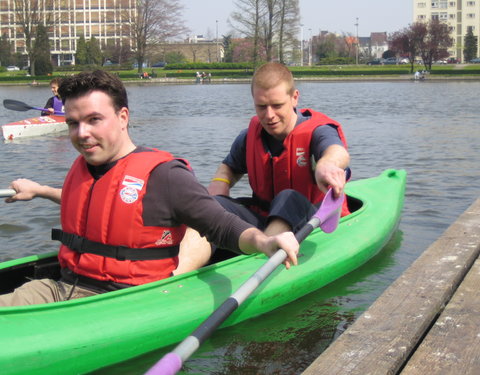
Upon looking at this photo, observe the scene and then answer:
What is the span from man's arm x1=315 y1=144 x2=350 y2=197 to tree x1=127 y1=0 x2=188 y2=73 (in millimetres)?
53471

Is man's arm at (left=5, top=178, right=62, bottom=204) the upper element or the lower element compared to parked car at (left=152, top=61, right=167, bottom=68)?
lower

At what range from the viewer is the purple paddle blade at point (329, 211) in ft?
11.4

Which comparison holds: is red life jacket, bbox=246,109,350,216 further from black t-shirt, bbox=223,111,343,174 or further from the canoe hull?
the canoe hull

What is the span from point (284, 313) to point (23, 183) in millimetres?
1686

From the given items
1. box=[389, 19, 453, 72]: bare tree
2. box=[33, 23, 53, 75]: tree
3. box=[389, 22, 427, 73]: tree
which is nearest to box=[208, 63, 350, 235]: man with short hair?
box=[33, 23, 53, 75]: tree

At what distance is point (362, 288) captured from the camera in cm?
466

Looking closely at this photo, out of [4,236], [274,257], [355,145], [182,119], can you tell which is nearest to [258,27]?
[182,119]

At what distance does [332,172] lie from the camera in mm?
3414

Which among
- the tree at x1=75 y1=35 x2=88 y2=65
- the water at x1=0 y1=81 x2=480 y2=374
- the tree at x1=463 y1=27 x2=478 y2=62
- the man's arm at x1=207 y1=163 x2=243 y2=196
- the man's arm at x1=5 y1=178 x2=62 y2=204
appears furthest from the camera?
the tree at x1=463 y1=27 x2=478 y2=62

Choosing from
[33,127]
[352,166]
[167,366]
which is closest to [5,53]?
[33,127]

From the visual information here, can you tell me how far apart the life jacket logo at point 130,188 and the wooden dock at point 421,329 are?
3.38 feet

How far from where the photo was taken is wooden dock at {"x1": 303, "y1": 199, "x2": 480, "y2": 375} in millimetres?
2590

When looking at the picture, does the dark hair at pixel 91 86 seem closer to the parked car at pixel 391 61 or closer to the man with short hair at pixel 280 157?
the man with short hair at pixel 280 157

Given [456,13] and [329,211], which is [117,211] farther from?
[456,13]
